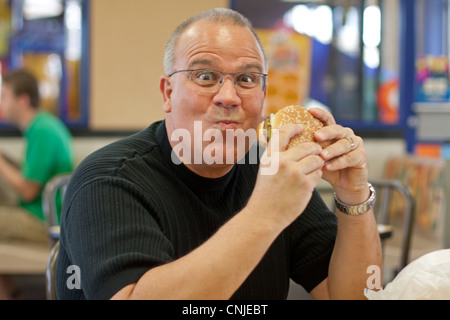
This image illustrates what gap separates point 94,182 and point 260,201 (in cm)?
33

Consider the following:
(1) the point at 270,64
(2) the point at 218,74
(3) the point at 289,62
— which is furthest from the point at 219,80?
(3) the point at 289,62

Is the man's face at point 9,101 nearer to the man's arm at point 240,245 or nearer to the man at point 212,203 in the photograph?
the man at point 212,203

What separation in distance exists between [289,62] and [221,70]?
3.86 metres

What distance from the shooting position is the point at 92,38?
4.66 m

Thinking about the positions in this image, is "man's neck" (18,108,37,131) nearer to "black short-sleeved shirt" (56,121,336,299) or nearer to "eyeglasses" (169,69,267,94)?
"black short-sleeved shirt" (56,121,336,299)

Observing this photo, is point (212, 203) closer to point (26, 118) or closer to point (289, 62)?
point (26, 118)

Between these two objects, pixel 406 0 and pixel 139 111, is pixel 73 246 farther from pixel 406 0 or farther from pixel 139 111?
pixel 406 0

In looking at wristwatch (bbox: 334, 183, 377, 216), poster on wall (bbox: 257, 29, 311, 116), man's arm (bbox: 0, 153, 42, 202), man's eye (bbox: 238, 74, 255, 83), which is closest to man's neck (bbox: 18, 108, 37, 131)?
man's arm (bbox: 0, 153, 42, 202)

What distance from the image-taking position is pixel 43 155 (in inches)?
139

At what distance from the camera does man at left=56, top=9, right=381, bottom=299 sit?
2.99 feet

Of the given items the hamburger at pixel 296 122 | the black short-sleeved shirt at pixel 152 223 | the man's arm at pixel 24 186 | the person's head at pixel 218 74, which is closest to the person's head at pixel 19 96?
the man's arm at pixel 24 186

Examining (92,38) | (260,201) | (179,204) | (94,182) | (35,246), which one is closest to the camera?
(260,201)
